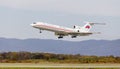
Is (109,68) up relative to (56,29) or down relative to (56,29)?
down

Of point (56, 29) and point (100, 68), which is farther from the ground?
point (56, 29)

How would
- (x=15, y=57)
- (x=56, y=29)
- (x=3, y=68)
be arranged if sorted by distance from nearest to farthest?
(x=3, y=68) < (x=15, y=57) < (x=56, y=29)

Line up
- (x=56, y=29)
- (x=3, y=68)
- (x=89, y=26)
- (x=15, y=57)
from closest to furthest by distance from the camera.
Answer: (x=3, y=68) → (x=15, y=57) → (x=56, y=29) → (x=89, y=26)

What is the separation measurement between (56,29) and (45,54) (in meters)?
9.23

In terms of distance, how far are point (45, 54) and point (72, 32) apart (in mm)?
14038

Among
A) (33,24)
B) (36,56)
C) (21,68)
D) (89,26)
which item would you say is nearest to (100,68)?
(21,68)

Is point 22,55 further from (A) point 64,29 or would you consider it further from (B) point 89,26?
(B) point 89,26

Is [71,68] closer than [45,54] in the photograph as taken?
Yes

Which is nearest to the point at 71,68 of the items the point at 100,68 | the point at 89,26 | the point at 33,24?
the point at 100,68

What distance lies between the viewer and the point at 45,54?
422 ft

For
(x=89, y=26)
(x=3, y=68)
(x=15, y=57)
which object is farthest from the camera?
(x=89, y=26)

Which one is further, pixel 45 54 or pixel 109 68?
pixel 45 54

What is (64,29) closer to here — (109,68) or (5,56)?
(5,56)

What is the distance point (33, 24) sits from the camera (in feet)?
431
